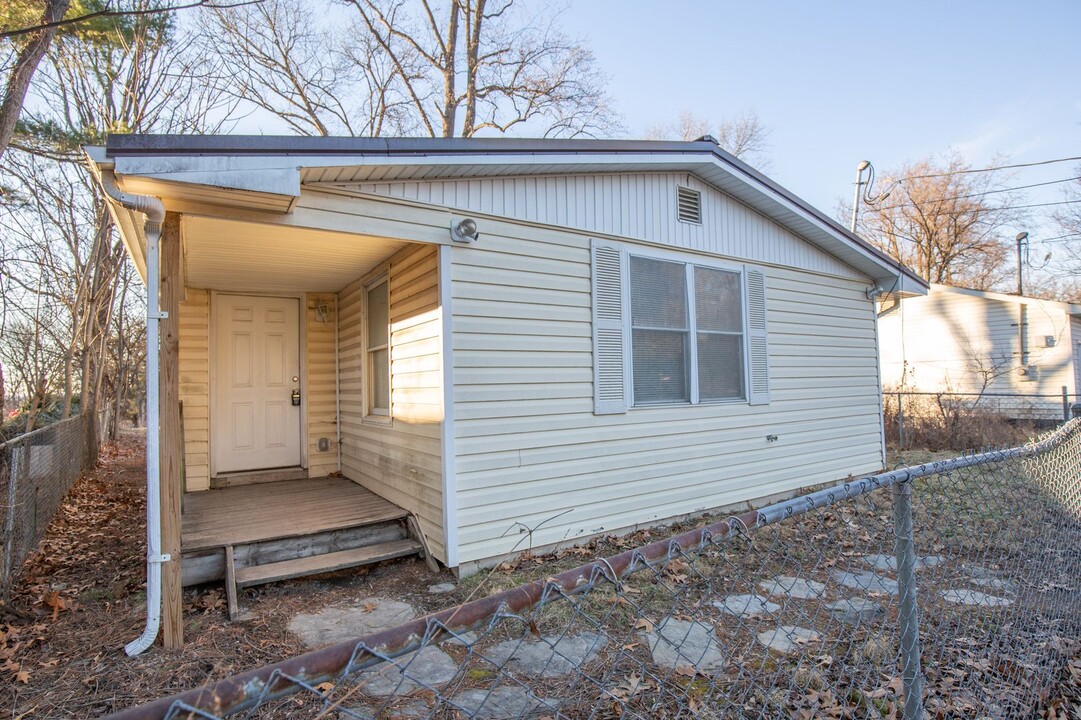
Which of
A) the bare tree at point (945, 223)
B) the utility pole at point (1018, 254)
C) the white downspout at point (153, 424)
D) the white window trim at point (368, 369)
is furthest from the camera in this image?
the bare tree at point (945, 223)

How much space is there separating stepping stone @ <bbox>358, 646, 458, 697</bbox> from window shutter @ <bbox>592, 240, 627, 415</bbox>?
2.61m

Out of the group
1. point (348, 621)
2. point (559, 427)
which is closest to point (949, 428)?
point (559, 427)

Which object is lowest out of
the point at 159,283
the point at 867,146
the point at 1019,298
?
the point at 159,283

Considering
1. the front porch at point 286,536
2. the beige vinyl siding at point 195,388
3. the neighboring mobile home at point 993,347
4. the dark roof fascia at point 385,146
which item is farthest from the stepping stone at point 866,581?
the neighboring mobile home at point 993,347

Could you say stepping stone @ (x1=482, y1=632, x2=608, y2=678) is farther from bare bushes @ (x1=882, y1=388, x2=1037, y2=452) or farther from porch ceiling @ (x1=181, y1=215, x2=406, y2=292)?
bare bushes @ (x1=882, y1=388, x2=1037, y2=452)

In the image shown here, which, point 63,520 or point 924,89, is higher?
point 924,89

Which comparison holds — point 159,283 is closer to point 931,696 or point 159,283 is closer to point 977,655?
point 931,696

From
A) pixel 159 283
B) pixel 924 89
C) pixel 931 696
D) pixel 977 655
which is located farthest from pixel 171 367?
pixel 924 89

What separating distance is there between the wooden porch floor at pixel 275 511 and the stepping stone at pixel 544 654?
192cm

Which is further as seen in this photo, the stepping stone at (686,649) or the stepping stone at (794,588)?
the stepping stone at (794,588)

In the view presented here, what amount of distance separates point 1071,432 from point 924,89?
19149 millimetres

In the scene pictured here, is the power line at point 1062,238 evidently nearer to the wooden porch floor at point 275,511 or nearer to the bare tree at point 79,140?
the wooden porch floor at point 275,511

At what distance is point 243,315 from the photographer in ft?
22.2

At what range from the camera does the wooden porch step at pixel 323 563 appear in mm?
4121
